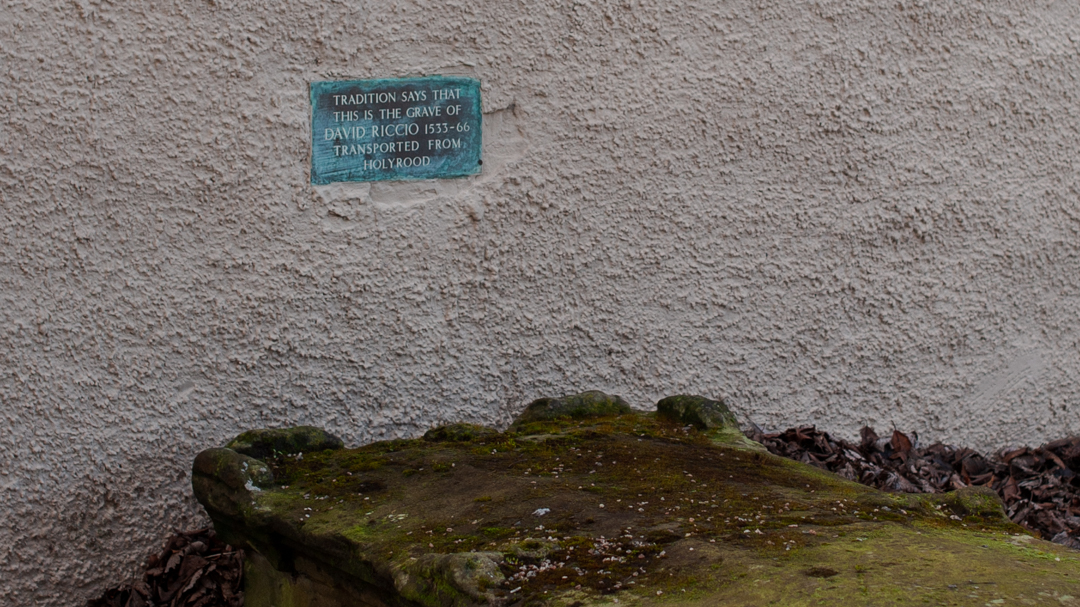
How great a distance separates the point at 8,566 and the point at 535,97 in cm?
197

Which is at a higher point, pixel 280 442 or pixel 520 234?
pixel 520 234

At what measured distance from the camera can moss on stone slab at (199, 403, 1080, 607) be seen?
1384 mm

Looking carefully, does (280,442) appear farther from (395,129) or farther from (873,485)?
(873,485)

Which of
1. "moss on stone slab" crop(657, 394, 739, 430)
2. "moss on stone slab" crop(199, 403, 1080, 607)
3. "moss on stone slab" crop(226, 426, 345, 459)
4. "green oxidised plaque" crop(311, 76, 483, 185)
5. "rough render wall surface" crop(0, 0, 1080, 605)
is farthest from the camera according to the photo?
"green oxidised plaque" crop(311, 76, 483, 185)

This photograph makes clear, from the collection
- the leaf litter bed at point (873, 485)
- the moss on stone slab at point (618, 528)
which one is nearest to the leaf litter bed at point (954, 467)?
the leaf litter bed at point (873, 485)

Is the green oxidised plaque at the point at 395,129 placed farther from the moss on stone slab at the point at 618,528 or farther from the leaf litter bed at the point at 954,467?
the leaf litter bed at the point at 954,467

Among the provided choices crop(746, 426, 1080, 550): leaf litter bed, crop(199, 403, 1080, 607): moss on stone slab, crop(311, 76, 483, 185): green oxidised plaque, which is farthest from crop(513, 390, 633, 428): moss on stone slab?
crop(311, 76, 483, 185): green oxidised plaque

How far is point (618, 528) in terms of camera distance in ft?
5.63

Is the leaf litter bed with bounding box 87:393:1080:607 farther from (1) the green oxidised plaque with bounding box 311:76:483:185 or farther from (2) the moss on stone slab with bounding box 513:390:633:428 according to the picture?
(1) the green oxidised plaque with bounding box 311:76:483:185

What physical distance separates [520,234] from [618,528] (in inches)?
51.6

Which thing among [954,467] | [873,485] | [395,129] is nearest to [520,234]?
[395,129]

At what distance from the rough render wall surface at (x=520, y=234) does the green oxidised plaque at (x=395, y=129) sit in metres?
0.05

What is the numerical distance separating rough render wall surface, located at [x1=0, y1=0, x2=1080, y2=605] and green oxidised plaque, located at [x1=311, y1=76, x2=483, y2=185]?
45 mm

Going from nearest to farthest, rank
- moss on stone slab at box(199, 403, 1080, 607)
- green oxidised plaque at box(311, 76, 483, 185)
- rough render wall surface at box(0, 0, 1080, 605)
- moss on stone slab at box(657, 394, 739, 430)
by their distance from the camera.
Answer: moss on stone slab at box(199, 403, 1080, 607)
moss on stone slab at box(657, 394, 739, 430)
rough render wall surface at box(0, 0, 1080, 605)
green oxidised plaque at box(311, 76, 483, 185)
